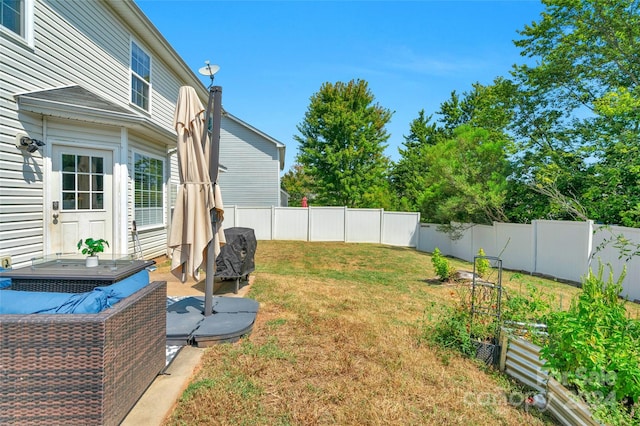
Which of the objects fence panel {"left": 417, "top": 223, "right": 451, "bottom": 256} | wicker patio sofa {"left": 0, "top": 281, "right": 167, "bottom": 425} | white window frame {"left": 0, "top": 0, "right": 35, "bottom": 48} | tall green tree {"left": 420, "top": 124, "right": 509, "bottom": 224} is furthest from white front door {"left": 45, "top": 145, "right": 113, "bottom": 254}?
fence panel {"left": 417, "top": 223, "right": 451, "bottom": 256}

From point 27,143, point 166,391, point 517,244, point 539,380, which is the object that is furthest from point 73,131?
point 517,244

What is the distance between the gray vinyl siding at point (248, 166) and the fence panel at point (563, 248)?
43.2 feet

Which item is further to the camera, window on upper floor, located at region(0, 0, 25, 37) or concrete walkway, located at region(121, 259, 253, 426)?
window on upper floor, located at region(0, 0, 25, 37)

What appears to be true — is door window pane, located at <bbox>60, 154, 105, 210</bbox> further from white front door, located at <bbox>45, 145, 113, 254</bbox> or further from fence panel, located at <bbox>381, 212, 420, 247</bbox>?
fence panel, located at <bbox>381, 212, 420, 247</bbox>

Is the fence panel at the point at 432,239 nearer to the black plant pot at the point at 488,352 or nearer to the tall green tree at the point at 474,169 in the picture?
the tall green tree at the point at 474,169

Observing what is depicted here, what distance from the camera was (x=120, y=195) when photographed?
21.5 ft

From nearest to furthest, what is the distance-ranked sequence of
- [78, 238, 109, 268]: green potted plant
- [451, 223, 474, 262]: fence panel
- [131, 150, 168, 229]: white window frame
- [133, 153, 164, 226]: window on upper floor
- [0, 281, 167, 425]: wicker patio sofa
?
[0, 281, 167, 425]: wicker patio sofa → [78, 238, 109, 268]: green potted plant → [131, 150, 168, 229]: white window frame → [133, 153, 164, 226]: window on upper floor → [451, 223, 474, 262]: fence panel

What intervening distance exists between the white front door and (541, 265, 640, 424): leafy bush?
695 centimetres

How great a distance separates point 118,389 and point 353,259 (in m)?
8.94

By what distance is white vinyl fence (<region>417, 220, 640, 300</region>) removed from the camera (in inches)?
279

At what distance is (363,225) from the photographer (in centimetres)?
1594

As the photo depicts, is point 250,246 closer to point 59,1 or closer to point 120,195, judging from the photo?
point 120,195

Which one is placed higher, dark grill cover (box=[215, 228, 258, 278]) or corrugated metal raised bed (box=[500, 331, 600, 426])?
dark grill cover (box=[215, 228, 258, 278])

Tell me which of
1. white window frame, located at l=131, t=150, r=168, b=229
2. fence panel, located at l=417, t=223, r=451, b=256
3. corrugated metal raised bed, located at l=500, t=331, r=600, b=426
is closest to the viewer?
corrugated metal raised bed, located at l=500, t=331, r=600, b=426
